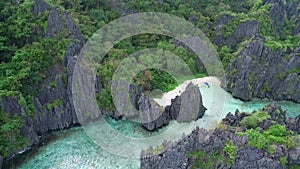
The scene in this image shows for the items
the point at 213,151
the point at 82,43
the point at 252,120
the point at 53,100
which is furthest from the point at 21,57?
the point at 252,120

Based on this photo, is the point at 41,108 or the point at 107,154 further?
the point at 41,108

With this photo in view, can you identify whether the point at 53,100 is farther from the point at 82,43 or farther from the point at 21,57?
the point at 82,43

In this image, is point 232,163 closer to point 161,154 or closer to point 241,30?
point 161,154

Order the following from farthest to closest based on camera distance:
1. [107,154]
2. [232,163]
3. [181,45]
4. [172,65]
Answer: [181,45] → [172,65] → [107,154] → [232,163]

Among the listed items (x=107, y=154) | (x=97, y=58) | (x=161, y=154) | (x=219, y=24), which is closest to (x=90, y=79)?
(x=97, y=58)

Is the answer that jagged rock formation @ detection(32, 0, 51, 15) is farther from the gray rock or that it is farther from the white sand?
the gray rock

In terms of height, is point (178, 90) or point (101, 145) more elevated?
point (178, 90)

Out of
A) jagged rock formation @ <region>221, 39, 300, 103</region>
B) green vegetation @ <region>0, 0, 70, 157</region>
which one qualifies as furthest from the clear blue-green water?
jagged rock formation @ <region>221, 39, 300, 103</region>

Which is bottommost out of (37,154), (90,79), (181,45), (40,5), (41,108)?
(37,154)
